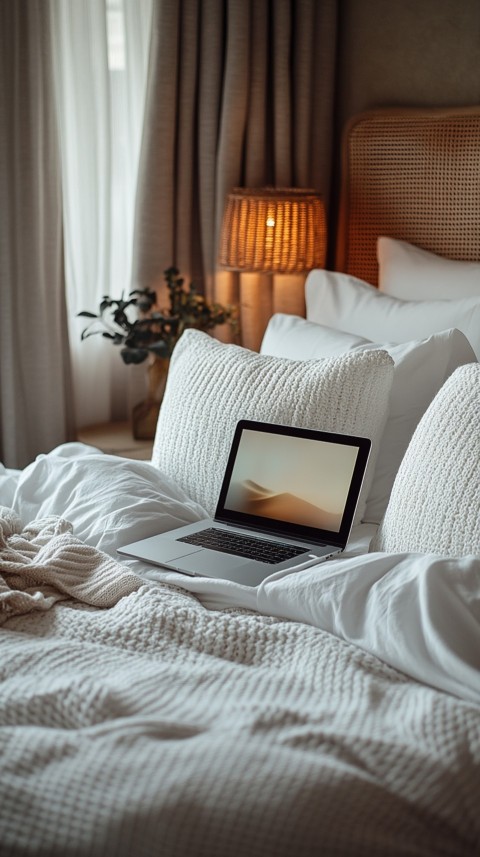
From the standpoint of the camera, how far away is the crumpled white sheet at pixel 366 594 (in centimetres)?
113

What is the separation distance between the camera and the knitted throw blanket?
1303mm

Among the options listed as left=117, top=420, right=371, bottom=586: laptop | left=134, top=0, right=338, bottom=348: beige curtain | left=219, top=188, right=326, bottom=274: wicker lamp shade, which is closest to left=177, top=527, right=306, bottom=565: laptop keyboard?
left=117, top=420, right=371, bottom=586: laptop

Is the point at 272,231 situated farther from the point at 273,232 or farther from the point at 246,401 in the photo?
the point at 246,401

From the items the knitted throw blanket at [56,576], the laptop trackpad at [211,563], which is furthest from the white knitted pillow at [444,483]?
the knitted throw blanket at [56,576]

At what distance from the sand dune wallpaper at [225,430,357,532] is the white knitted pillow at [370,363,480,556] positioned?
0.44 ft

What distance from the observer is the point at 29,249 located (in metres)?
2.67

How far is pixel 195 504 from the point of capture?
1.73 m

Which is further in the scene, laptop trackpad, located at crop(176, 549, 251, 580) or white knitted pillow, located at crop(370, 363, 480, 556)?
laptop trackpad, located at crop(176, 549, 251, 580)

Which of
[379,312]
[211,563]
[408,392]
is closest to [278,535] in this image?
[211,563]

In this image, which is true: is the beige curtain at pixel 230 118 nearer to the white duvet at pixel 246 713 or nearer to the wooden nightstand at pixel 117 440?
the wooden nightstand at pixel 117 440

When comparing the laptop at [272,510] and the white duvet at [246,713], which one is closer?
the white duvet at [246,713]

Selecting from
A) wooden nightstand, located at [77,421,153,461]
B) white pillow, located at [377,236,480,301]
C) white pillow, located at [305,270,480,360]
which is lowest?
wooden nightstand, located at [77,421,153,461]

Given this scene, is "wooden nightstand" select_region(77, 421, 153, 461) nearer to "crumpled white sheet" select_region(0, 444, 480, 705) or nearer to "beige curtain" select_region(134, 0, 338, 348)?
"beige curtain" select_region(134, 0, 338, 348)

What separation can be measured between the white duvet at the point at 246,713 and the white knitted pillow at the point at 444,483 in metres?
0.10
